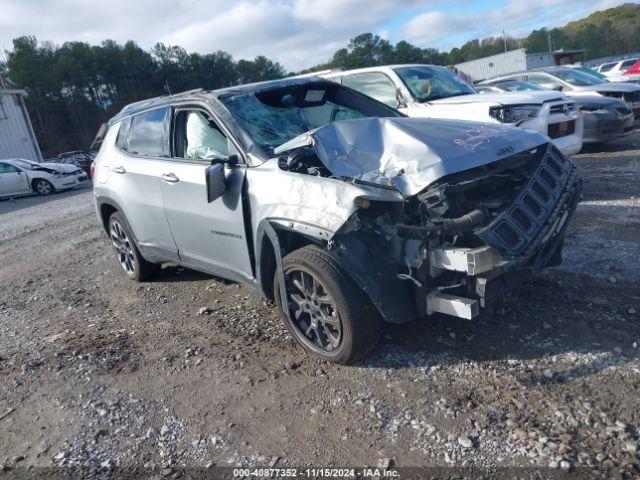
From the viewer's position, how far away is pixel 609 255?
448cm

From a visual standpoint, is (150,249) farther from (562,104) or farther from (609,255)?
(562,104)

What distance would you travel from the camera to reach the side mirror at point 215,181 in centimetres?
357

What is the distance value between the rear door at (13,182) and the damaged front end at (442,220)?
659 inches

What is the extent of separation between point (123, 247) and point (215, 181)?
2.60 m

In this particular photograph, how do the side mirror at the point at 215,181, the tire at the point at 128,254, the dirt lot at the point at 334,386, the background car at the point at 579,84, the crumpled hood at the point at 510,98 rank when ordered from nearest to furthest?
the dirt lot at the point at 334,386 < the side mirror at the point at 215,181 < the tire at the point at 128,254 < the crumpled hood at the point at 510,98 < the background car at the point at 579,84

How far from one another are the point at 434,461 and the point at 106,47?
51.9 m

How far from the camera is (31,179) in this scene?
17.1 meters

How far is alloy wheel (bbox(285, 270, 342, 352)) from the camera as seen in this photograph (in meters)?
3.25

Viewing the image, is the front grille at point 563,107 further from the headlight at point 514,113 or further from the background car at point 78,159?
the background car at point 78,159

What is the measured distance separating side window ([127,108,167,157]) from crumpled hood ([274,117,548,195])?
5.03ft

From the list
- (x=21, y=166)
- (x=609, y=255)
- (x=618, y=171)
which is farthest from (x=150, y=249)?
(x=21, y=166)

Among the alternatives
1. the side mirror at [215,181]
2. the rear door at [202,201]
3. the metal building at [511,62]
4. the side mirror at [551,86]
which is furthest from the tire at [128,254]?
the metal building at [511,62]

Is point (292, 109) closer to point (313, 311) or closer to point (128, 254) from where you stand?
point (313, 311)

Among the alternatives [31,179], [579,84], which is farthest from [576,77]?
[31,179]
